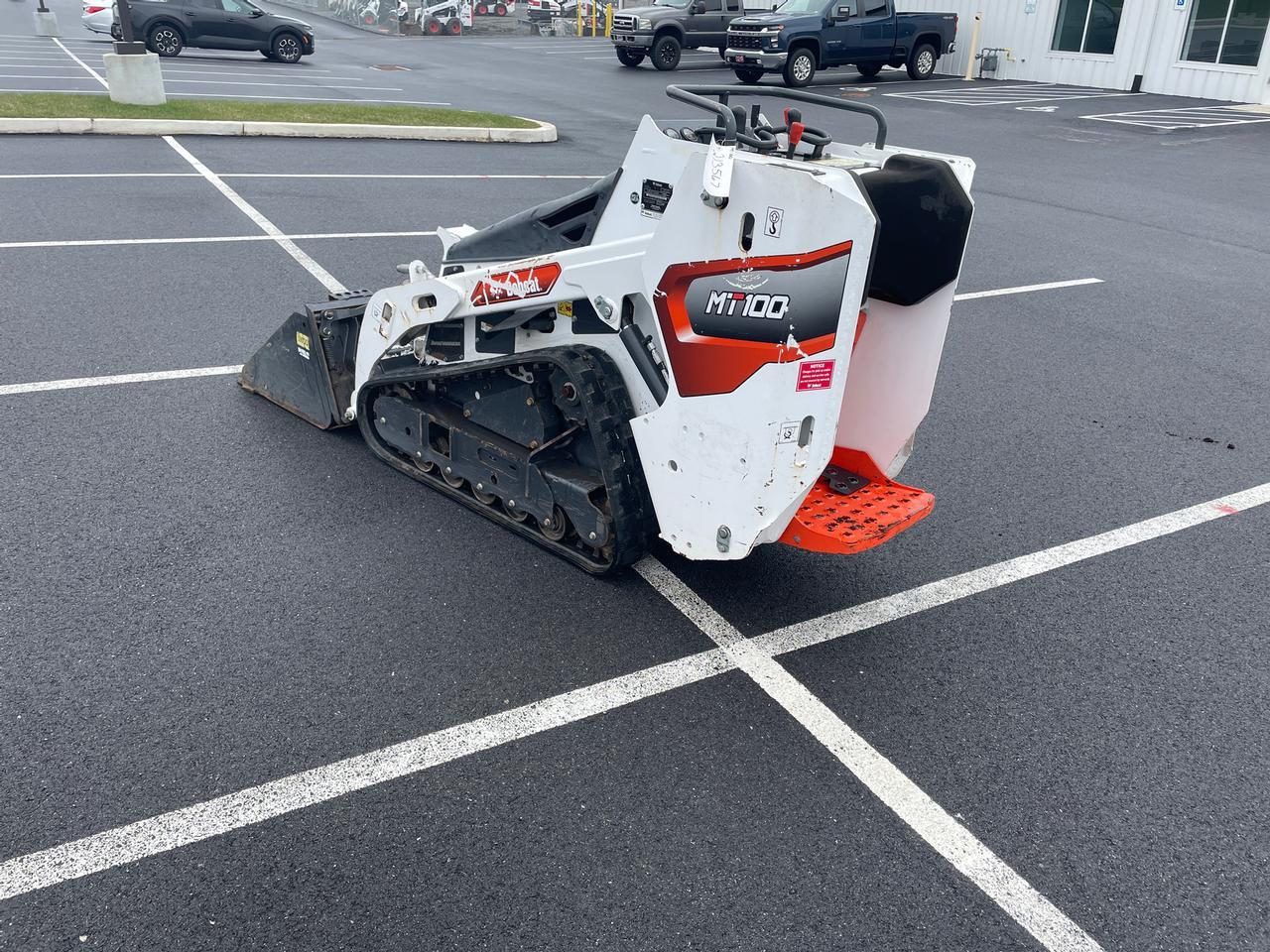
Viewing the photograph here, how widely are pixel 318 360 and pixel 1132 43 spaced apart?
24105 millimetres

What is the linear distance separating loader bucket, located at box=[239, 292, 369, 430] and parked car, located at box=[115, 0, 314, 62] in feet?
63.2

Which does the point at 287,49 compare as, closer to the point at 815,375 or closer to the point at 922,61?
the point at 922,61

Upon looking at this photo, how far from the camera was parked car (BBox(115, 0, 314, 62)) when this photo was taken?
21062 millimetres

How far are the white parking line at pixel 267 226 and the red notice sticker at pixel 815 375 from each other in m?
4.46

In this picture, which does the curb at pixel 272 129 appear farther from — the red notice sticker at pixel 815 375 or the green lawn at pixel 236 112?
the red notice sticker at pixel 815 375

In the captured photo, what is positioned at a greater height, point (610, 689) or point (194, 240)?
point (194, 240)

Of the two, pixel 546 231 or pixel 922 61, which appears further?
pixel 922 61

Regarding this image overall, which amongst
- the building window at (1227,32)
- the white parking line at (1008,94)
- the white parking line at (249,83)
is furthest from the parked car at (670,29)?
the building window at (1227,32)

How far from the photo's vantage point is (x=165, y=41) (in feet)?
70.7

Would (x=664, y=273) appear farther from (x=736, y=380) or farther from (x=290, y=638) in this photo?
(x=290, y=638)

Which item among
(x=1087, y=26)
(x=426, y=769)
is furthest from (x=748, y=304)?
(x=1087, y=26)

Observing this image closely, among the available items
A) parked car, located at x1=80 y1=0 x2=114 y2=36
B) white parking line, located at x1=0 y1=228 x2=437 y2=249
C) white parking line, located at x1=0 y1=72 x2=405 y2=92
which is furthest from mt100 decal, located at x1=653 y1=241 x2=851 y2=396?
parked car, located at x1=80 y1=0 x2=114 y2=36

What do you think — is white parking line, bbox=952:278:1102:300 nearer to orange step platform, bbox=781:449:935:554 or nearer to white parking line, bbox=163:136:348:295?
orange step platform, bbox=781:449:935:554

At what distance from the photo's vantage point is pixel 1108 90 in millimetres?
23859
